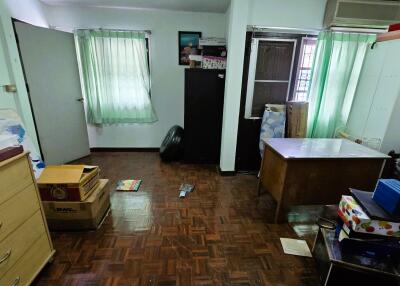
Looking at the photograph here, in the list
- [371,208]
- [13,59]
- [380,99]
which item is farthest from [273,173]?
[13,59]

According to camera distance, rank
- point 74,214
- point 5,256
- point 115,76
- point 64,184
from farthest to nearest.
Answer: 1. point 115,76
2. point 74,214
3. point 64,184
4. point 5,256

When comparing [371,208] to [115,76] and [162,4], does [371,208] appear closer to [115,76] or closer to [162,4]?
[162,4]

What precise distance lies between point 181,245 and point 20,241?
1113mm

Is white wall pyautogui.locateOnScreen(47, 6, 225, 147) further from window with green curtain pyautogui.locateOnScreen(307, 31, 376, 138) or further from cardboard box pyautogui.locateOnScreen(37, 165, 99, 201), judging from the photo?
cardboard box pyautogui.locateOnScreen(37, 165, 99, 201)

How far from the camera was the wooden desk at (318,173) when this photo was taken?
192cm

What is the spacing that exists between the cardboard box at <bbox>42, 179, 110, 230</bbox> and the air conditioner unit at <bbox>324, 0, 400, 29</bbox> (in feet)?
11.0

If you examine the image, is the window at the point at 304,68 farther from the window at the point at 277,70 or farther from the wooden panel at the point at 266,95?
the wooden panel at the point at 266,95

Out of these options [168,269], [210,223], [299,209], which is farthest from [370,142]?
[168,269]

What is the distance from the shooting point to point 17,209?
1.26m

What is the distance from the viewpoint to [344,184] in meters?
2.04

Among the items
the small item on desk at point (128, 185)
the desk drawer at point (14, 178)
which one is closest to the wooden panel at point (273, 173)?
the small item on desk at point (128, 185)

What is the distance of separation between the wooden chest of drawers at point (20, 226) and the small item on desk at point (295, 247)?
1.87 metres

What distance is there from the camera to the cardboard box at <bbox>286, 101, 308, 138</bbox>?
2953mm

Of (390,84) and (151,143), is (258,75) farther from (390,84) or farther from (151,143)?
(151,143)
